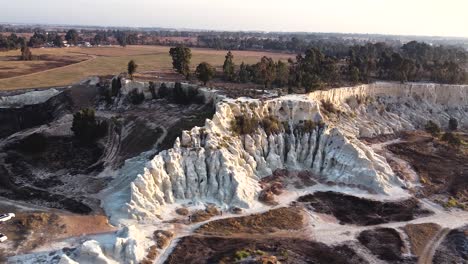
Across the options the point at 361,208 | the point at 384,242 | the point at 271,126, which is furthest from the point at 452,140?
the point at 384,242

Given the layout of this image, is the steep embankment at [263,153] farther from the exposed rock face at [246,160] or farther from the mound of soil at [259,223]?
the mound of soil at [259,223]

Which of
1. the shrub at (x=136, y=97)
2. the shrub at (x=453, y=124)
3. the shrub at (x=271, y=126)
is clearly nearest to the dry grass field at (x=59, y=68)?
the shrub at (x=136, y=97)

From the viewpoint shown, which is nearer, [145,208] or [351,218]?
[145,208]

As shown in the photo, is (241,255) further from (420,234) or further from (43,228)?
(420,234)

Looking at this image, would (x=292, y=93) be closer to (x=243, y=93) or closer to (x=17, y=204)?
(x=243, y=93)

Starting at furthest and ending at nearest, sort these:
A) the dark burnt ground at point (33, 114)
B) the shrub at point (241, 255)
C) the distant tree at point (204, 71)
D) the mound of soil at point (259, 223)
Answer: the dark burnt ground at point (33, 114), the distant tree at point (204, 71), the mound of soil at point (259, 223), the shrub at point (241, 255)

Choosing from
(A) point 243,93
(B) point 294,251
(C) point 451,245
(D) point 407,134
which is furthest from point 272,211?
(D) point 407,134

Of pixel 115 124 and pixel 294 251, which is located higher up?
pixel 115 124
